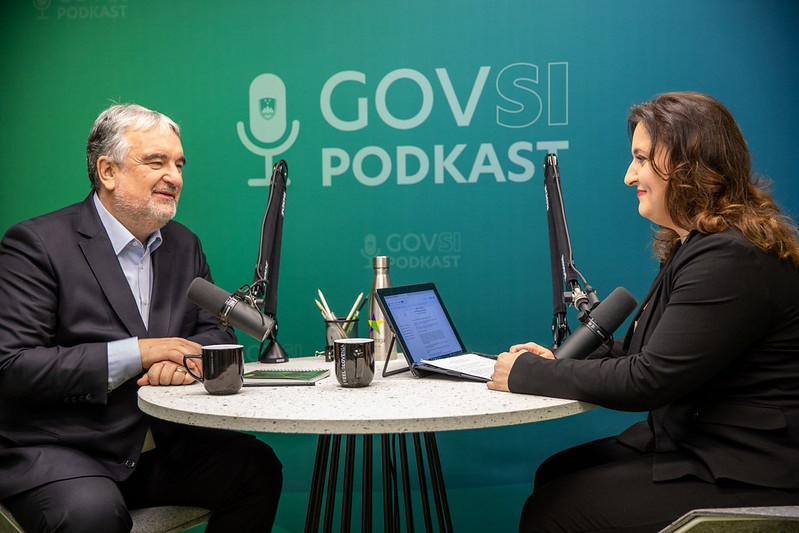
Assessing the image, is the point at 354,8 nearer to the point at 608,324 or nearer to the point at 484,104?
the point at 484,104

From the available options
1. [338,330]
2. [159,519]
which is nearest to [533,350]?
[338,330]

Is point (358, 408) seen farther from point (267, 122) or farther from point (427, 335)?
point (267, 122)

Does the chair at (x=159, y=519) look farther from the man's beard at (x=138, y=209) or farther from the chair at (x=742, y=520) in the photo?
the chair at (x=742, y=520)

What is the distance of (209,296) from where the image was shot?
6.53ft

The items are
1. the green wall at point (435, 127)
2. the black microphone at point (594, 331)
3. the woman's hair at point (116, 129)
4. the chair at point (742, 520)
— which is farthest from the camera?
the green wall at point (435, 127)

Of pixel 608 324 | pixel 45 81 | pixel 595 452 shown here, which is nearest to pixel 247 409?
pixel 608 324

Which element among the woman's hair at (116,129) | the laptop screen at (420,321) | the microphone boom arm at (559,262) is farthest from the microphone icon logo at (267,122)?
the microphone boom arm at (559,262)

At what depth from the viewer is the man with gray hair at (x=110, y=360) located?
1936mm

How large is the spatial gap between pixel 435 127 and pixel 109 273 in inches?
60.4

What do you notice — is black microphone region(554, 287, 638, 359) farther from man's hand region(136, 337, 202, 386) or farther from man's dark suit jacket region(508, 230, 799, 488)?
man's hand region(136, 337, 202, 386)

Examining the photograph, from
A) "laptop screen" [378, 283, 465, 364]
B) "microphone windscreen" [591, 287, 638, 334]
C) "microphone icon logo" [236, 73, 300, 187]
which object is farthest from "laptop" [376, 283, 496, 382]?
"microphone icon logo" [236, 73, 300, 187]

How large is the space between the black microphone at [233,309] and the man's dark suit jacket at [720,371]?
2.28ft

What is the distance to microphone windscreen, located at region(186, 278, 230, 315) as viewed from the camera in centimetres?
198

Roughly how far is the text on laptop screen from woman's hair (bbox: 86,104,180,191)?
3.15 ft
